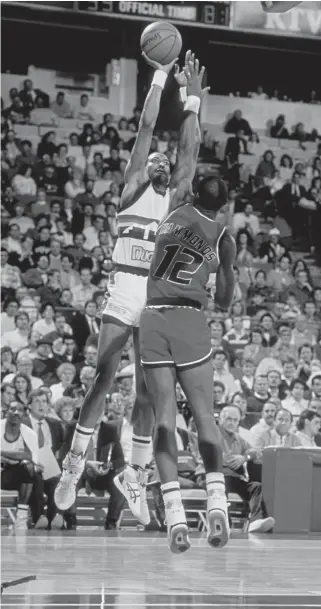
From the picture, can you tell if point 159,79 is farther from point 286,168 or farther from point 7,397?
point 286,168

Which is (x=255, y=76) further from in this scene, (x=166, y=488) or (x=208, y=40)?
(x=166, y=488)

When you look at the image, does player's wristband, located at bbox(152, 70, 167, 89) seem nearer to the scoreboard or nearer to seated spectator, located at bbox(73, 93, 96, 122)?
the scoreboard

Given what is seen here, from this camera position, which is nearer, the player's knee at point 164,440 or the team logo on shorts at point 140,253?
the player's knee at point 164,440

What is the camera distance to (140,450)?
7918 mm

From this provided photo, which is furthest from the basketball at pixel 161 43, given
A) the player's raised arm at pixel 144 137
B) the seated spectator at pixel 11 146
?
the seated spectator at pixel 11 146

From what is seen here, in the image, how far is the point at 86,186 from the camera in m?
19.3

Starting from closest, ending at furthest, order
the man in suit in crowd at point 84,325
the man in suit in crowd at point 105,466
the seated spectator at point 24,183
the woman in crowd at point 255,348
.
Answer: the man in suit in crowd at point 105,466
the man in suit in crowd at point 84,325
the woman in crowd at point 255,348
the seated spectator at point 24,183

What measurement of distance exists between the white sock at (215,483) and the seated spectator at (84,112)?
52.9 ft

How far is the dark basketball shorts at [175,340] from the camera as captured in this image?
6492 millimetres

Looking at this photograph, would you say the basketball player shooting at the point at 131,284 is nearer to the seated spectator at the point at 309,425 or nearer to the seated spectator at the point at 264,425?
the seated spectator at the point at 264,425

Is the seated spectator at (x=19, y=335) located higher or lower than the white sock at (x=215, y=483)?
lower

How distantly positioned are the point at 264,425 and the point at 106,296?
214 inches

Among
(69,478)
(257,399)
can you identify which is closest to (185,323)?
(69,478)

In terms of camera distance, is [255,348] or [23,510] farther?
[255,348]
